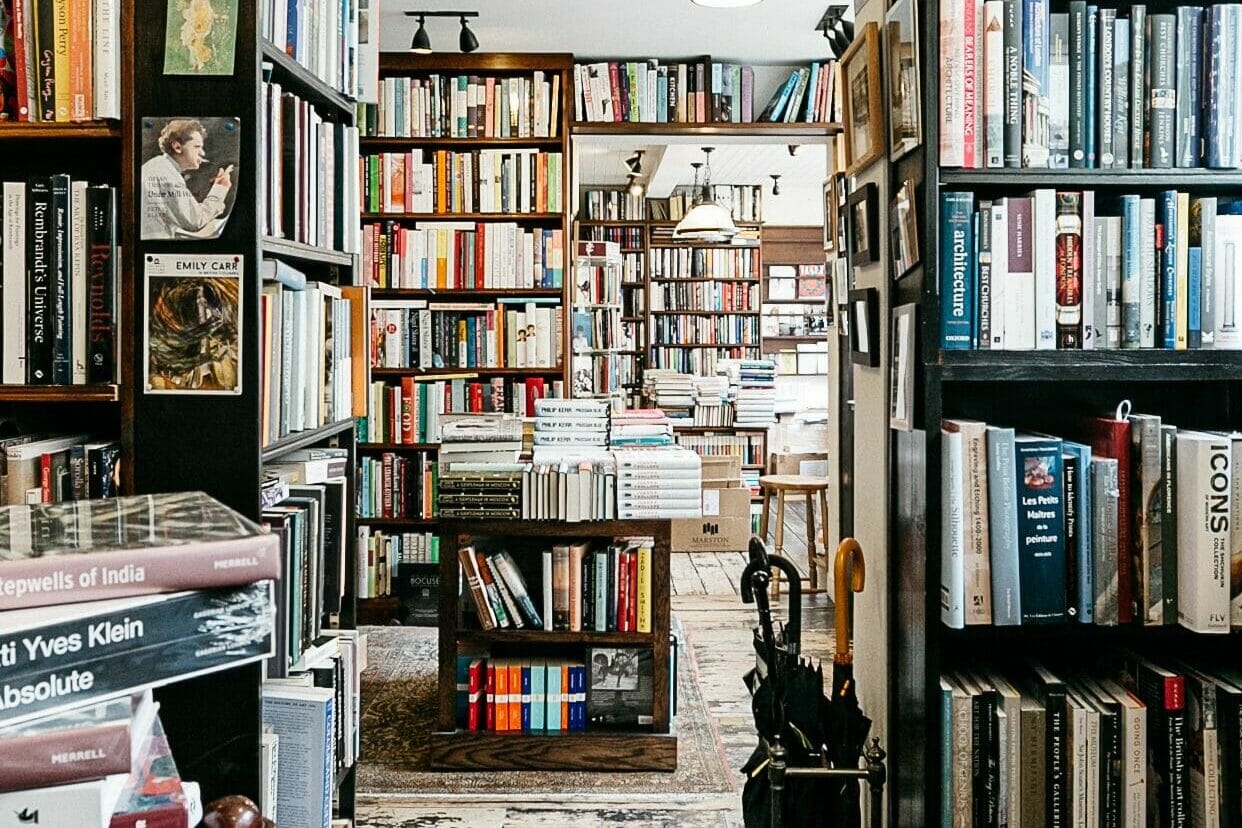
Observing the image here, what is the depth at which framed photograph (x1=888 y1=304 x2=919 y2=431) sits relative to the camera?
1.95m

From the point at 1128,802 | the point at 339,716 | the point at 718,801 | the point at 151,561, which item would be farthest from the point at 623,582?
the point at 151,561

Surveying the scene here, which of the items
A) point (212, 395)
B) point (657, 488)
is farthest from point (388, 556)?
point (212, 395)

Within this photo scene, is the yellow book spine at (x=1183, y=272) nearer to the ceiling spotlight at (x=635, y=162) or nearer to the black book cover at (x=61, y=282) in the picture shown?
the black book cover at (x=61, y=282)

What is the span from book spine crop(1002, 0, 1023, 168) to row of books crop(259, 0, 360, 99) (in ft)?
3.89

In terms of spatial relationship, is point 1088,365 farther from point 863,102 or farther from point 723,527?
point 723,527

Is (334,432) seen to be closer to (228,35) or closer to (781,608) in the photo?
(228,35)

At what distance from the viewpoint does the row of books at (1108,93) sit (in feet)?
6.19

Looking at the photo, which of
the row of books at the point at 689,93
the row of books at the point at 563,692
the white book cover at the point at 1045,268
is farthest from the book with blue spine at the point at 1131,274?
the row of books at the point at 689,93

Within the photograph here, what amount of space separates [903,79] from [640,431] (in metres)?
2.04

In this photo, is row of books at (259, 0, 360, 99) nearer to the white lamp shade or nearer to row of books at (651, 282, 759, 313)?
the white lamp shade

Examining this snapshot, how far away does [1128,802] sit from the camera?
1.94 metres

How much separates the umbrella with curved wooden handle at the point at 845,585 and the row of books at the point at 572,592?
1209 millimetres

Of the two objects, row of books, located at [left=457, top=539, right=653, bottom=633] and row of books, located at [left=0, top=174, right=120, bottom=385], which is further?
row of books, located at [left=457, top=539, right=653, bottom=633]

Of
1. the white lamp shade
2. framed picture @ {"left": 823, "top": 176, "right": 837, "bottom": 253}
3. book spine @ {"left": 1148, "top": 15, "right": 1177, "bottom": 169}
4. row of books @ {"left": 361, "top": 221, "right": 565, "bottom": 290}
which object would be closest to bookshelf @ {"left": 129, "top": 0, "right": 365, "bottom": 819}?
book spine @ {"left": 1148, "top": 15, "right": 1177, "bottom": 169}
